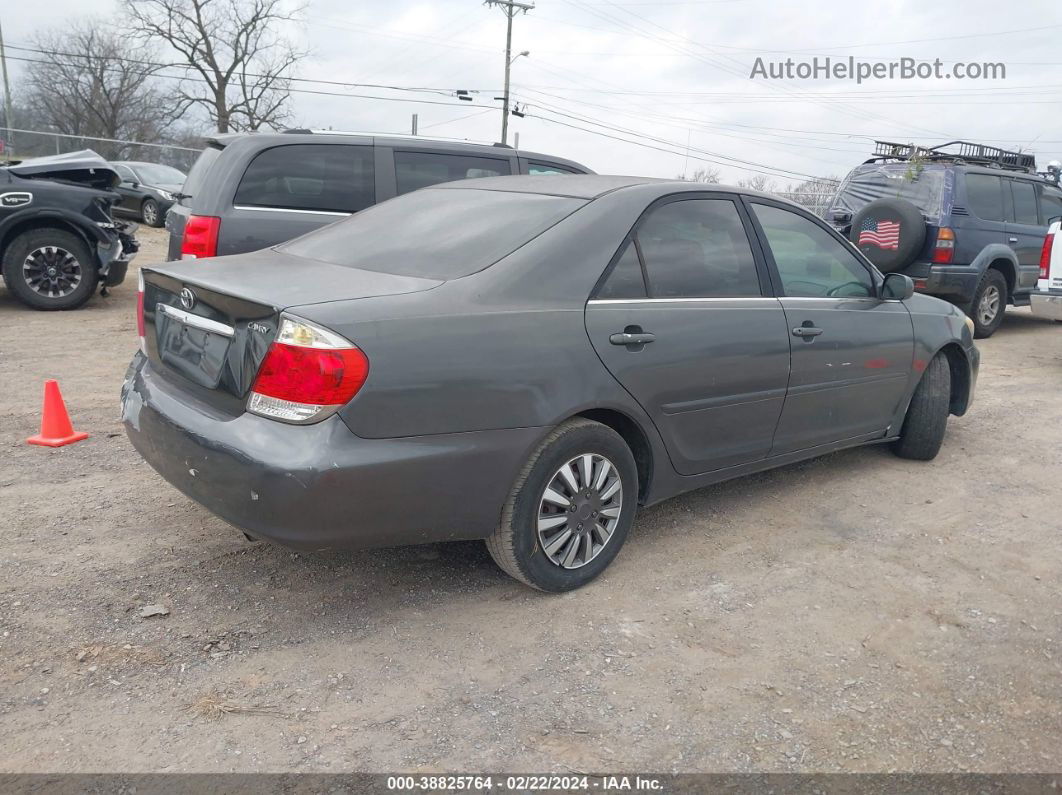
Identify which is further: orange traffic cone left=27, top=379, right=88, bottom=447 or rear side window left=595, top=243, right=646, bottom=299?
orange traffic cone left=27, top=379, right=88, bottom=447

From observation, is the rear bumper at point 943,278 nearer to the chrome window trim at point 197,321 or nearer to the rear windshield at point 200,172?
the rear windshield at point 200,172

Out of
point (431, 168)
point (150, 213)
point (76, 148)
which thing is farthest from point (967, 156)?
point (76, 148)

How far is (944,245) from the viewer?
9.14 m

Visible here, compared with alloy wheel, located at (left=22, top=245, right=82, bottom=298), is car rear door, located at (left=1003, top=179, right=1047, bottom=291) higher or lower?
higher

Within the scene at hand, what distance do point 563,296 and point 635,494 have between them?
34.3 inches

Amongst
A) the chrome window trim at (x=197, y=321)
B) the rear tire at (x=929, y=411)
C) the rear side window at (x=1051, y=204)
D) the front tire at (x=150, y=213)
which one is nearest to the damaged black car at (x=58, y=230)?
the chrome window trim at (x=197, y=321)

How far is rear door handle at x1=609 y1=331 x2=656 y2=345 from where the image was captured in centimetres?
326

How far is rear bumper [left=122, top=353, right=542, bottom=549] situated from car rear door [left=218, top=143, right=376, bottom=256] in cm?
332

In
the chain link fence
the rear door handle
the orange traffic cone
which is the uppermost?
the chain link fence

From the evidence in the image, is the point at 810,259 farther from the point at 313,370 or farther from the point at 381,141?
the point at 381,141

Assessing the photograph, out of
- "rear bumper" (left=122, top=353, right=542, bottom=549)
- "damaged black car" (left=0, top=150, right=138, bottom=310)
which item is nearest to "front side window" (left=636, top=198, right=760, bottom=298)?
"rear bumper" (left=122, top=353, right=542, bottom=549)

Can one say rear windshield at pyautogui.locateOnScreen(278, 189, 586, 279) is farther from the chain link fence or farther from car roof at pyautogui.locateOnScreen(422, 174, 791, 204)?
the chain link fence

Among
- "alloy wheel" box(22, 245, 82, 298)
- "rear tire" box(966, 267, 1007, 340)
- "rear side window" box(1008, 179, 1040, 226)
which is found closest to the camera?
"alloy wheel" box(22, 245, 82, 298)

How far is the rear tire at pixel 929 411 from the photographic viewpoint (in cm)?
501
